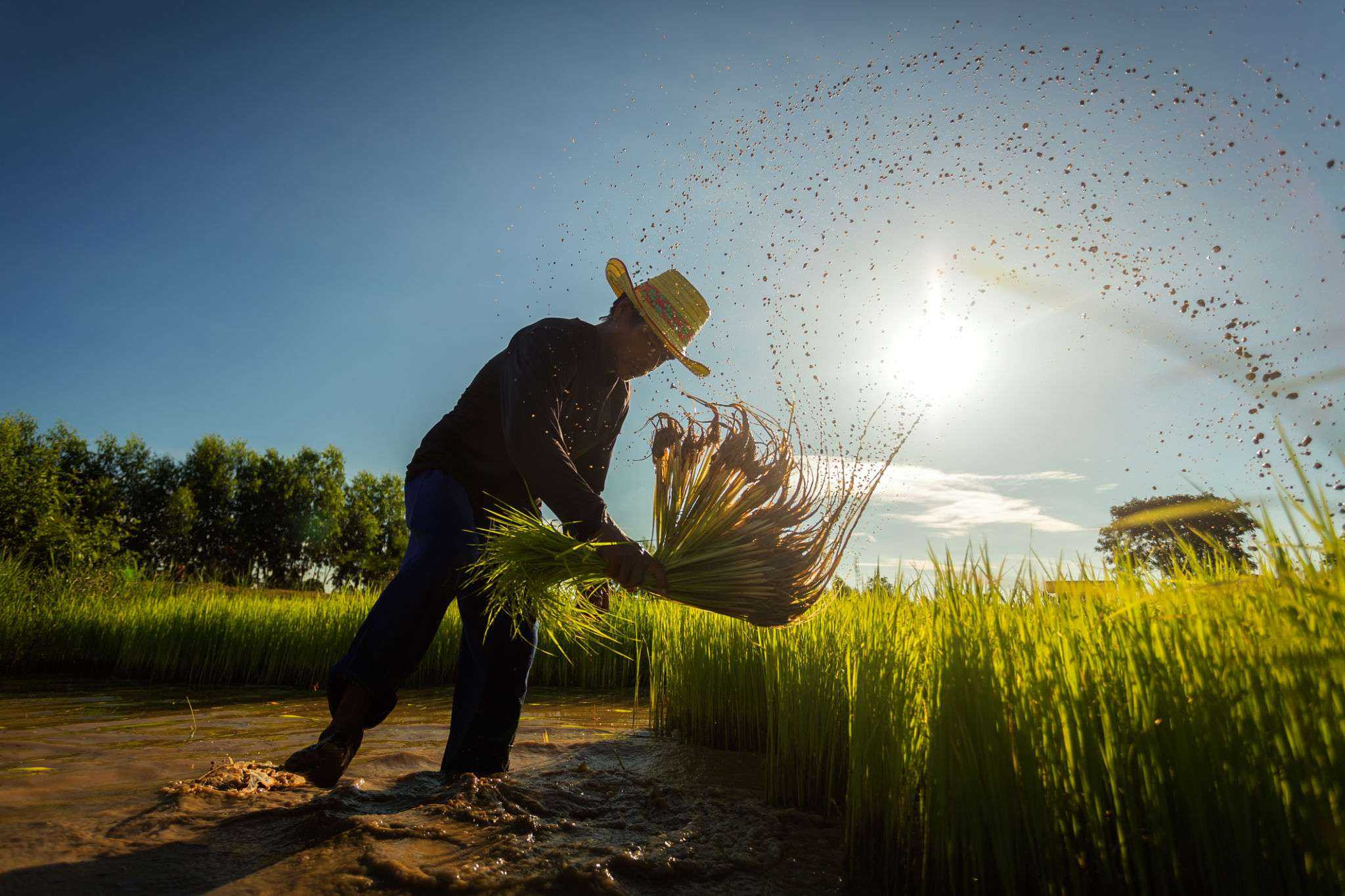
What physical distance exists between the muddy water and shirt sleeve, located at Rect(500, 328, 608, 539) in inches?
37.0

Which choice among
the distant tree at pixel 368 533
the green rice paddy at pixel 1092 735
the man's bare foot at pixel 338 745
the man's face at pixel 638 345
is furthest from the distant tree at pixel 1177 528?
the distant tree at pixel 368 533

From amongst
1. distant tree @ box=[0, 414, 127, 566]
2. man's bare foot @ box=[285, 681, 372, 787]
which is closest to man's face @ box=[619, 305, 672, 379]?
man's bare foot @ box=[285, 681, 372, 787]

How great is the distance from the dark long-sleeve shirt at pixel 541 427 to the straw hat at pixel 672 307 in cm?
27

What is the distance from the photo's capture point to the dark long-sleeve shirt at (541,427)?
2.37 metres

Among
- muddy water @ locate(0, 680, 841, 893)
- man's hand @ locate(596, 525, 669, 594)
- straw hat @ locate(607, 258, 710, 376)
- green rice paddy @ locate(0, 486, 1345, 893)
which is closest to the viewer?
green rice paddy @ locate(0, 486, 1345, 893)

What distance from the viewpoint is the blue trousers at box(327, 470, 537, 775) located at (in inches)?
95.6

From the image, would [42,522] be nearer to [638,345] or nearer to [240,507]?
[240,507]

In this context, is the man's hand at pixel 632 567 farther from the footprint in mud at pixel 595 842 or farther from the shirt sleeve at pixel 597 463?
the shirt sleeve at pixel 597 463

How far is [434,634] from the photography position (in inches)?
108

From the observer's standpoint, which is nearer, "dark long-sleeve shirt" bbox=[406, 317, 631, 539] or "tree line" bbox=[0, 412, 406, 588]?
"dark long-sleeve shirt" bbox=[406, 317, 631, 539]

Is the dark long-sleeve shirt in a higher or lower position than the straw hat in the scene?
lower

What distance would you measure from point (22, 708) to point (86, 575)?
9.99 meters

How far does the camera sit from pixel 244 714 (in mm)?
5230

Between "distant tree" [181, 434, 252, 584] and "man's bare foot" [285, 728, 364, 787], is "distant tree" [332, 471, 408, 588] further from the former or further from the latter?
"man's bare foot" [285, 728, 364, 787]
